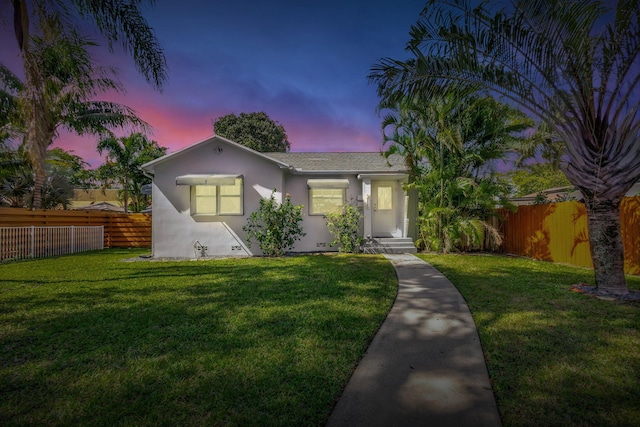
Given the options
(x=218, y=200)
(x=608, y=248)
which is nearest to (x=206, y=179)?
(x=218, y=200)

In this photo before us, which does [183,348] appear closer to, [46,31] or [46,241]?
[46,31]

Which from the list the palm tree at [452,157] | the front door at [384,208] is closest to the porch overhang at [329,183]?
the front door at [384,208]

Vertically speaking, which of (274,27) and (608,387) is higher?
(274,27)

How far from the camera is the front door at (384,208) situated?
13.3 metres

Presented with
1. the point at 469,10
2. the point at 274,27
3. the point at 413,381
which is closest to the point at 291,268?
the point at 413,381

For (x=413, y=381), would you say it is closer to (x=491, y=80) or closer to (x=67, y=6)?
(x=491, y=80)

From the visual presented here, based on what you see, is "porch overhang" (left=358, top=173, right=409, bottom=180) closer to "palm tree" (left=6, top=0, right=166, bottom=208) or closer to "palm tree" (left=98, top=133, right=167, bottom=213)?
"palm tree" (left=6, top=0, right=166, bottom=208)

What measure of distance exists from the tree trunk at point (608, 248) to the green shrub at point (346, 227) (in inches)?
284

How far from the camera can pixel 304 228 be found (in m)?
12.6

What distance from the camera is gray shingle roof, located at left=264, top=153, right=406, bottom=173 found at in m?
13.0

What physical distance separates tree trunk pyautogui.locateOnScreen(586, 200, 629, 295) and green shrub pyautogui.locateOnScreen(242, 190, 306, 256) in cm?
795

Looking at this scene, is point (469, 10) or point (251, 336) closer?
point (251, 336)

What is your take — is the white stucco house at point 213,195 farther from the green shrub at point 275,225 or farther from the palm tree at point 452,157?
the palm tree at point 452,157

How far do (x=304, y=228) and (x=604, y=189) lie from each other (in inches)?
360
